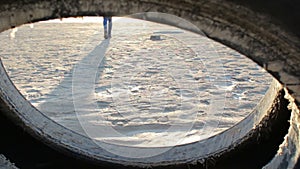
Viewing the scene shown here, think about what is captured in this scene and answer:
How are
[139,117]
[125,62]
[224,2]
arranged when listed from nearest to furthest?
[224,2]
[139,117]
[125,62]

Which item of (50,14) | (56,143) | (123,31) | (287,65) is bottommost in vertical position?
(123,31)

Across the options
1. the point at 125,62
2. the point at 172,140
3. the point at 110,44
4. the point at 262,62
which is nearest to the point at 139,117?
the point at 172,140

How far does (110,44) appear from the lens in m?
10.2

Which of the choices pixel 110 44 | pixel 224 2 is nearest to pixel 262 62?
pixel 224 2

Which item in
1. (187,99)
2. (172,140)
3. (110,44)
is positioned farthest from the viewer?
(110,44)

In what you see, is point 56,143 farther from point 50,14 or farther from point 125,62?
point 125,62

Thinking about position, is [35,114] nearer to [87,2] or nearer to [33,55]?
[87,2]

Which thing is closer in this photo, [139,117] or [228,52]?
[139,117]

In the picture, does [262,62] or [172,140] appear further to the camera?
[172,140]

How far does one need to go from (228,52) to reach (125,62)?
2.36m

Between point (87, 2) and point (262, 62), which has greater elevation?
point (87, 2)

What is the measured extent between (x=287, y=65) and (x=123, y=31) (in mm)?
12672

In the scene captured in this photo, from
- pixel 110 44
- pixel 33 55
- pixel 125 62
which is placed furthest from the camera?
pixel 110 44

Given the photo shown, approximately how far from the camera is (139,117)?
371 centimetres
